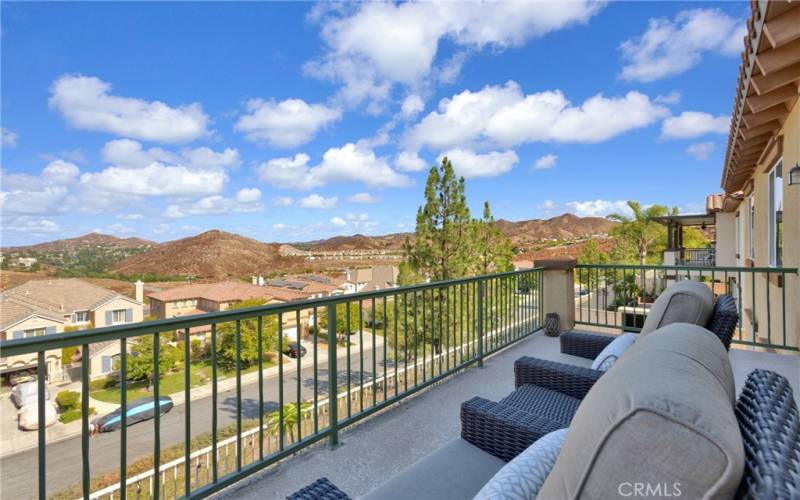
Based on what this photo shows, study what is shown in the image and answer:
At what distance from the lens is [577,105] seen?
21047mm

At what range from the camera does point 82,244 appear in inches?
722

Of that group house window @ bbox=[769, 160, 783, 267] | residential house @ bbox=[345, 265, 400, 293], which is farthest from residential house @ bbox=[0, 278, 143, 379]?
house window @ bbox=[769, 160, 783, 267]

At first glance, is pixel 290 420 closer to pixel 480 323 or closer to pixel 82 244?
pixel 480 323

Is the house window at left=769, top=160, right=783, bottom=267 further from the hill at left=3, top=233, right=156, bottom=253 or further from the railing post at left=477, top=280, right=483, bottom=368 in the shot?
the hill at left=3, top=233, right=156, bottom=253

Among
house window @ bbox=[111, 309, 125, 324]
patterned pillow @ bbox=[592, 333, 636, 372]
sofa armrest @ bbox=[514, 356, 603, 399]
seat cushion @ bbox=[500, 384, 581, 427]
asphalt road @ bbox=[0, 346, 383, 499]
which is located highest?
patterned pillow @ bbox=[592, 333, 636, 372]

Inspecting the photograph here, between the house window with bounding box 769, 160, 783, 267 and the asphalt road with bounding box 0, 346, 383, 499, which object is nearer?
the house window with bounding box 769, 160, 783, 267

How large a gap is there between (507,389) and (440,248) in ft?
44.7

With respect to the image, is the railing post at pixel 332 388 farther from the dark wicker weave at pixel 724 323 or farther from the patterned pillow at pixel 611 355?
the dark wicker weave at pixel 724 323

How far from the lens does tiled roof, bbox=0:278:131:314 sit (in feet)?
49.1

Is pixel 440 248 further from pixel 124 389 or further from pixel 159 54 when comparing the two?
pixel 159 54

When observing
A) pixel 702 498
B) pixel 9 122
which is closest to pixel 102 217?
pixel 9 122

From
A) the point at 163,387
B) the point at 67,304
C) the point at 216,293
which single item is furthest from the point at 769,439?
the point at 216,293

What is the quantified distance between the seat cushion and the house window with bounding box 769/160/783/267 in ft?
16.2

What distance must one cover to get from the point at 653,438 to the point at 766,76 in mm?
4470
